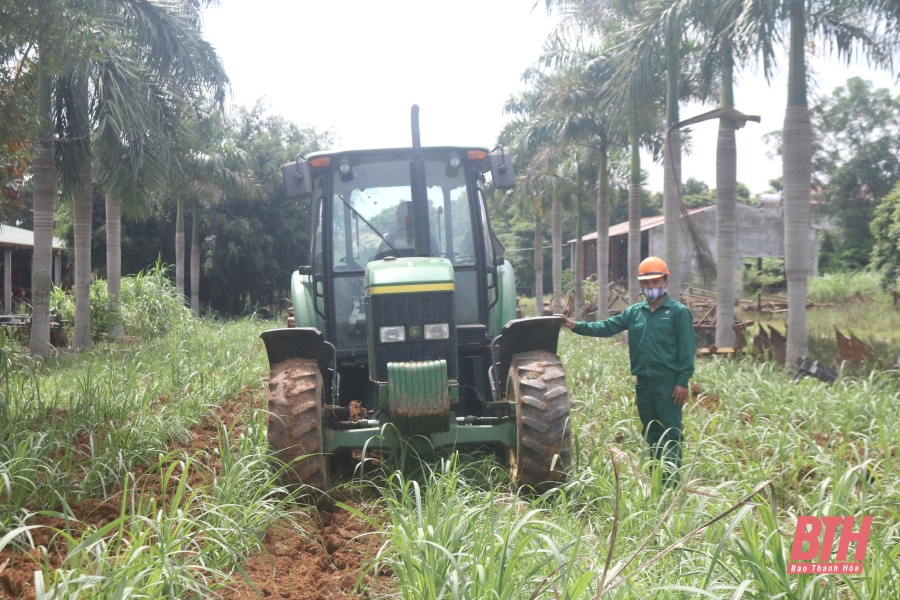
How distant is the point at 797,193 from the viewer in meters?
11.5

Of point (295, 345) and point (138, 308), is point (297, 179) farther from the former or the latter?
point (138, 308)

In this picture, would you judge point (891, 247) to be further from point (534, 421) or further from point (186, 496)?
point (186, 496)

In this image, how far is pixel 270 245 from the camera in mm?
32781

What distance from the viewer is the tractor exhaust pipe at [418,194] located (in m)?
5.56

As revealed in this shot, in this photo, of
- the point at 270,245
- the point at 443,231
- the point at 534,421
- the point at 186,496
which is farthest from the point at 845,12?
the point at 270,245

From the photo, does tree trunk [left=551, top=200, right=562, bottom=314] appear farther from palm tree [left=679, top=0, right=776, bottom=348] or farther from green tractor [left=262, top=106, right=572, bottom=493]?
green tractor [left=262, top=106, right=572, bottom=493]

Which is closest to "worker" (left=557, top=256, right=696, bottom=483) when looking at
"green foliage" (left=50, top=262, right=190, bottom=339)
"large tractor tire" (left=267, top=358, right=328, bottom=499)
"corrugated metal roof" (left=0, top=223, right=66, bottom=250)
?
"large tractor tire" (left=267, top=358, right=328, bottom=499)

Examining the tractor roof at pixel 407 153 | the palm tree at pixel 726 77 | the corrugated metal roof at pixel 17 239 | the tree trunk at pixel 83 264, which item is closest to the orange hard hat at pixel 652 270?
the tractor roof at pixel 407 153

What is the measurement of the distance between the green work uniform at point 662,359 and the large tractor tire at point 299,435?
2413mm

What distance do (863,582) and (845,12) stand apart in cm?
1149

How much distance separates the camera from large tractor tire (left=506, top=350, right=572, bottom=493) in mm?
4945

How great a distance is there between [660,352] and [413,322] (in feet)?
6.23

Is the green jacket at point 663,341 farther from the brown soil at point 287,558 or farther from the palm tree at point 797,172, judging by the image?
the palm tree at point 797,172

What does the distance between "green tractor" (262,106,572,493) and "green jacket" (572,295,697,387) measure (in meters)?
0.75
